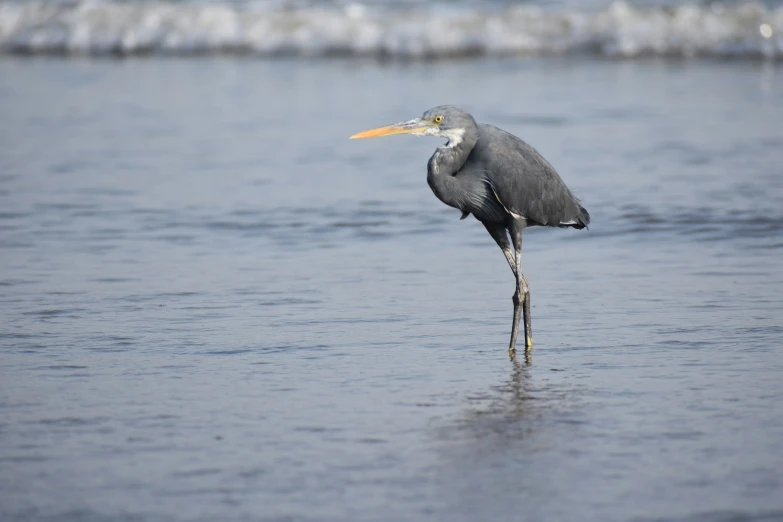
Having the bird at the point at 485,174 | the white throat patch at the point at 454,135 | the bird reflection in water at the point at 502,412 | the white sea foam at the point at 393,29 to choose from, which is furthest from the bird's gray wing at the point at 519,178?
the white sea foam at the point at 393,29

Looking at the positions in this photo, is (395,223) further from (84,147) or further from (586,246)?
(84,147)

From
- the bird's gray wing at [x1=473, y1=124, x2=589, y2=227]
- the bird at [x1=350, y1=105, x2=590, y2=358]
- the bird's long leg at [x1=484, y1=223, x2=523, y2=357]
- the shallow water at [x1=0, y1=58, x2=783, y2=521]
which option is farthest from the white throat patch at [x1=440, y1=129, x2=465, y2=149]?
the shallow water at [x1=0, y1=58, x2=783, y2=521]

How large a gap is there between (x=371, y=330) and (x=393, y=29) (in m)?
16.4

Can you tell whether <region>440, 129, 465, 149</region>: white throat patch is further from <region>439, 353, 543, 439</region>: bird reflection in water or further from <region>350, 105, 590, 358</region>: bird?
<region>439, 353, 543, 439</region>: bird reflection in water

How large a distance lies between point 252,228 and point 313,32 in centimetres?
1397

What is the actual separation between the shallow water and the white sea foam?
7.66 m

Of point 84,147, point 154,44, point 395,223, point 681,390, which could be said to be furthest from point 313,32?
point 681,390

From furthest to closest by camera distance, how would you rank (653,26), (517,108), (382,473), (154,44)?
(154,44), (653,26), (517,108), (382,473)

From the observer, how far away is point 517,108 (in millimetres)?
15406

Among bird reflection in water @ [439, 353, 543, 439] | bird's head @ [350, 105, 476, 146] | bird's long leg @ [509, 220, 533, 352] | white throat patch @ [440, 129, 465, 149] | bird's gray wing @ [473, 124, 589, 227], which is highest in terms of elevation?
bird's head @ [350, 105, 476, 146]

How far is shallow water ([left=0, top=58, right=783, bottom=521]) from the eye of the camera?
14.5 ft

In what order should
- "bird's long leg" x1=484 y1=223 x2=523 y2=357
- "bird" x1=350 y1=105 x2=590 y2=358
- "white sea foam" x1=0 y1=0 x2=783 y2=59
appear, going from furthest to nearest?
"white sea foam" x1=0 y1=0 x2=783 y2=59
"bird" x1=350 y1=105 x2=590 y2=358
"bird's long leg" x1=484 y1=223 x2=523 y2=357

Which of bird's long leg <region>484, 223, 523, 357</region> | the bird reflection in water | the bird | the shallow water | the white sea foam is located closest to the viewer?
the shallow water

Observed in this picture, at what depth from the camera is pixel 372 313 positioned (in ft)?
23.1
